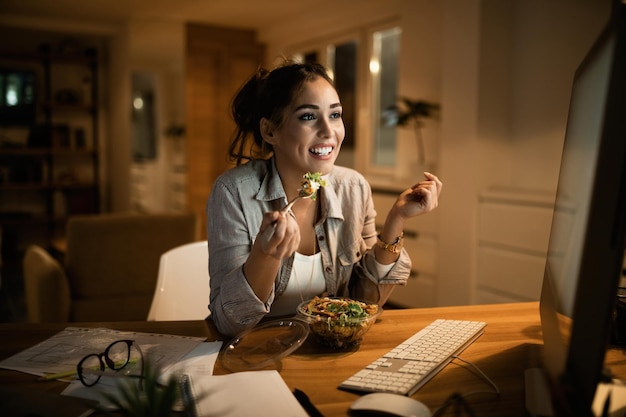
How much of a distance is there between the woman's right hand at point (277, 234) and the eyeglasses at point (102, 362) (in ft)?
1.03

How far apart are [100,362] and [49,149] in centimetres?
644

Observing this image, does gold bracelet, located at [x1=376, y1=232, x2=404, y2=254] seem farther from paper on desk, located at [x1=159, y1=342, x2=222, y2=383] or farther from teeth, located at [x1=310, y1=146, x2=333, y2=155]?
paper on desk, located at [x1=159, y1=342, x2=222, y2=383]

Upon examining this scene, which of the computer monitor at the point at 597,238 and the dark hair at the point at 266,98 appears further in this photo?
the dark hair at the point at 266,98

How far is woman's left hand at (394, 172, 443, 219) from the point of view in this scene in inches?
55.7

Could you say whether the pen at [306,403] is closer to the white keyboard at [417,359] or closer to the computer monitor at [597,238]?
the white keyboard at [417,359]

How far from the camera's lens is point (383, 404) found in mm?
853

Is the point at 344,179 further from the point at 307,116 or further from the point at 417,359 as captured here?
the point at 417,359

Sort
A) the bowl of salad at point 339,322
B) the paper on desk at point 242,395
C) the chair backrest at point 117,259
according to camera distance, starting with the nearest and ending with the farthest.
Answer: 1. the paper on desk at point 242,395
2. the bowl of salad at point 339,322
3. the chair backrest at point 117,259

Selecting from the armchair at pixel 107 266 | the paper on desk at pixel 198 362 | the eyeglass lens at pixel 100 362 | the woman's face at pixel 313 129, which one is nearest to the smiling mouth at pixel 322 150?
the woman's face at pixel 313 129

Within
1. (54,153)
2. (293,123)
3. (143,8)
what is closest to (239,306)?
(293,123)

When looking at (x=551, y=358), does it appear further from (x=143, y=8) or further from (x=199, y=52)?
(x=199, y=52)

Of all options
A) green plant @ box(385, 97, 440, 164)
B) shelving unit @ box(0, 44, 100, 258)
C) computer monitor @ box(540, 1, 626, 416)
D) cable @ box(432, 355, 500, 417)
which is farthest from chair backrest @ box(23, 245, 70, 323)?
shelving unit @ box(0, 44, 100, 258)

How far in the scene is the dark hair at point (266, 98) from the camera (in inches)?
57.7

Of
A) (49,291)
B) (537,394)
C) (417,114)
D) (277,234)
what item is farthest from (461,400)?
(417,114)
